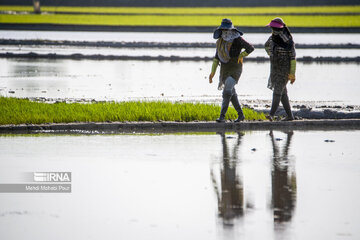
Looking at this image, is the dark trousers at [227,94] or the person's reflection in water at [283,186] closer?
the person's reflection in water at [283,186]

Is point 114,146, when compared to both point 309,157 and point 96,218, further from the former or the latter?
point 96,218

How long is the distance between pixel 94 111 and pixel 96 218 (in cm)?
755

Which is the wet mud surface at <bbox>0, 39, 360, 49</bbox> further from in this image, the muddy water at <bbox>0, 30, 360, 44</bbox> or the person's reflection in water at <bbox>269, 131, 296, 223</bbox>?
the person's reflection in water at <bbox>269, 131, 296, 223</bbox>

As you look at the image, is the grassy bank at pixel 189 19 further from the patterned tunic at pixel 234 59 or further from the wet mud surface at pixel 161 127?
the patterned tunic at pixel 234 59

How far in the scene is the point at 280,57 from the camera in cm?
1566

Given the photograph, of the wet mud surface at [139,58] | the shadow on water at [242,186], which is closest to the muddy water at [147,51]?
the wet mud surface at [139,58]

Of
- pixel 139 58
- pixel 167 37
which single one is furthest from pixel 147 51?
pixel 167 37

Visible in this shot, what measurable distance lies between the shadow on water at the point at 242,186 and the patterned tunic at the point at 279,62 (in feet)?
7.22

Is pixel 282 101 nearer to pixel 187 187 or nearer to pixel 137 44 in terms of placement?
pixel 187 187

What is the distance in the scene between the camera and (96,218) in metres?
8.79

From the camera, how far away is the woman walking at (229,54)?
15.4 metres

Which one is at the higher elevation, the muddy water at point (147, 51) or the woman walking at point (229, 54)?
the muddy water at point (147, 51)

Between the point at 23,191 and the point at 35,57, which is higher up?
the point at 35,57

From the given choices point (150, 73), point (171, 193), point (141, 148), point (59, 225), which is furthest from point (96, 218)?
point (150, 73)
